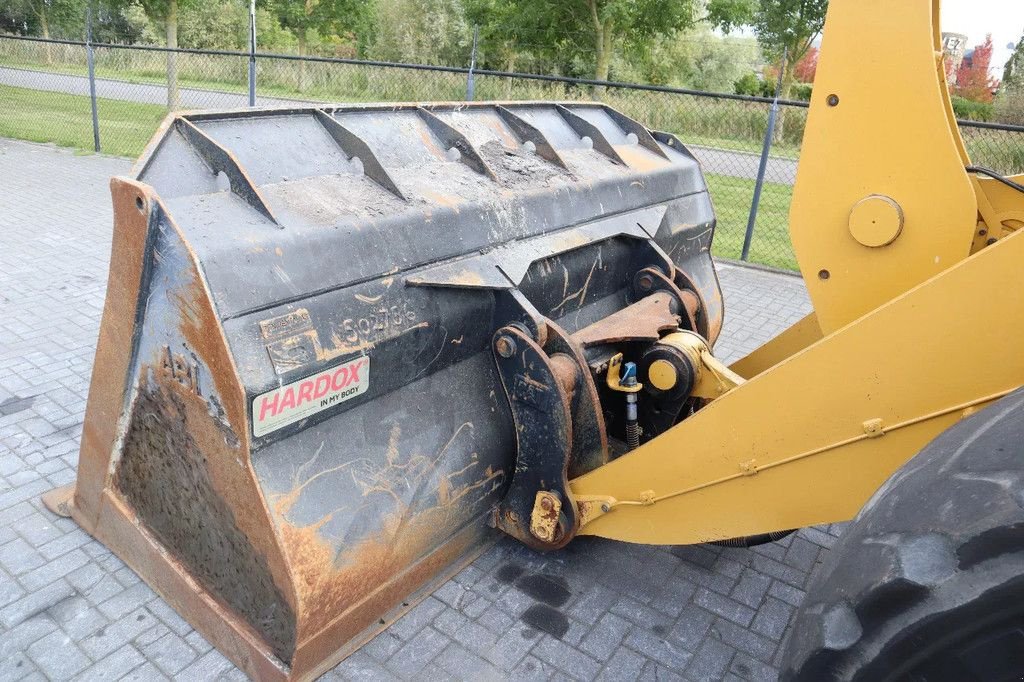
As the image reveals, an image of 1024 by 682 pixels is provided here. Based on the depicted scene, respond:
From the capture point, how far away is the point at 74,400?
4383 mm

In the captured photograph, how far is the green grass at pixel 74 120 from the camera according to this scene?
1305 centimetres

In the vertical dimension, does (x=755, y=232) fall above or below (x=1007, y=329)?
below

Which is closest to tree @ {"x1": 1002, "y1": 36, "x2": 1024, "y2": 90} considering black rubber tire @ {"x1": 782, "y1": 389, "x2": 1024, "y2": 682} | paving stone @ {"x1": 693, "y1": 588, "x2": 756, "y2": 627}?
paving stone @ {"x1": 693, "y1": 588, "x2": 756, "y2": 627}

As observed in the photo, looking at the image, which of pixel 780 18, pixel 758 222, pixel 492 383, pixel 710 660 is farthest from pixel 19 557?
pixel 780 18

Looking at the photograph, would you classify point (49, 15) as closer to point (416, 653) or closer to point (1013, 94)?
point (1013, 94)

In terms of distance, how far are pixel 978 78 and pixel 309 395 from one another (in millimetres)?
37979

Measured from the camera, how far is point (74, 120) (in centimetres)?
1538

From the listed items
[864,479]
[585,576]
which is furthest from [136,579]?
[864,479]

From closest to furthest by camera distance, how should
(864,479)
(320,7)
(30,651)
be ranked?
(864,479) → (30,651) → (320,7)

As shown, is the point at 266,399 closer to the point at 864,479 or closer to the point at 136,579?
the point at 136,579

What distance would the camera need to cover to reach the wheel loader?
1823 millimetres

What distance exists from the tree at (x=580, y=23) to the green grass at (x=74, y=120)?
8.06 m

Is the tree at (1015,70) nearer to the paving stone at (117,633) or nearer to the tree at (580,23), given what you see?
the tree at (580,23)

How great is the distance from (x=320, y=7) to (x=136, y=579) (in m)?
19.0
